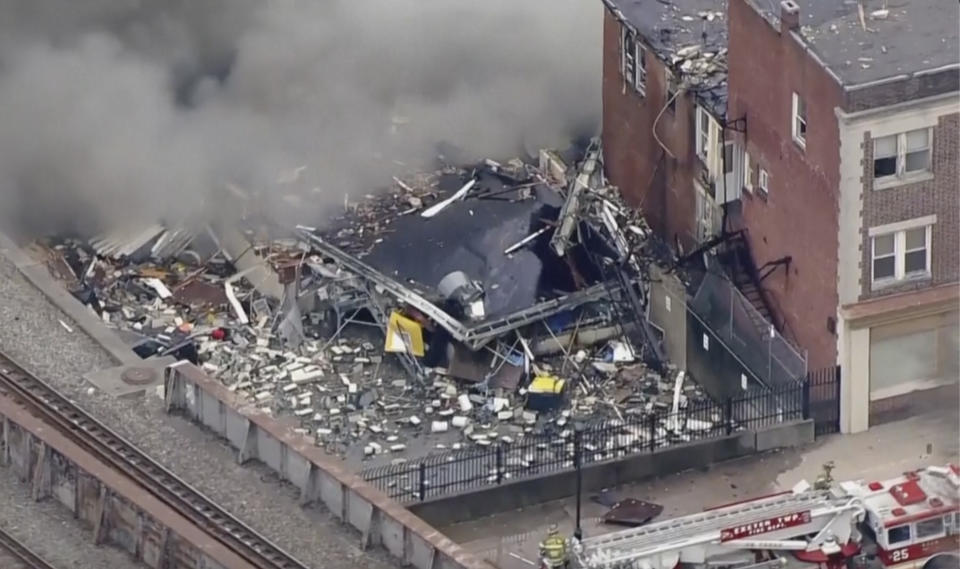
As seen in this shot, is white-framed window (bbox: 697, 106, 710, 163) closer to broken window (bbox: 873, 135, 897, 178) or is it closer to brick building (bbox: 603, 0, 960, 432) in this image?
brick building (bbox: 603, 0, 960, 432)

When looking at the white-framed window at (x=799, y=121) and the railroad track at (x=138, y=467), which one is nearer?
the railroad track at (x=138, y=467)

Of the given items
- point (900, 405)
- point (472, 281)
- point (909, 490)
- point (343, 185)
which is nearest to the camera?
point (909, 490)

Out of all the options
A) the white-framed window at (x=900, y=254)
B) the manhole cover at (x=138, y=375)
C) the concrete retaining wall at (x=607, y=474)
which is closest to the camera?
the concrete retaining wall at (x=607, y=474)

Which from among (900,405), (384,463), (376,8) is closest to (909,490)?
(900,405)

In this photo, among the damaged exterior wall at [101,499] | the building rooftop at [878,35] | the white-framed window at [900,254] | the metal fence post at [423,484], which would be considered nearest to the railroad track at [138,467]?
the damaged exterior wall at [101,499]

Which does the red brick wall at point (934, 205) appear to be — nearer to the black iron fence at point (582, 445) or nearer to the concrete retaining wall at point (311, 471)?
the black iron fence at point (582, 445)

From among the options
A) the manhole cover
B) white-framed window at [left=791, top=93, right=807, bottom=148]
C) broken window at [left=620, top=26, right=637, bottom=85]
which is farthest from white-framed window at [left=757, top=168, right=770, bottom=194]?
the manhole cover

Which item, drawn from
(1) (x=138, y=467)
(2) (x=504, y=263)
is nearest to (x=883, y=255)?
(2) (x=504, y=263)

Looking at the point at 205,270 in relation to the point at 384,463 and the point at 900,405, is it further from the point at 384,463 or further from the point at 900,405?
the point at 900,405
